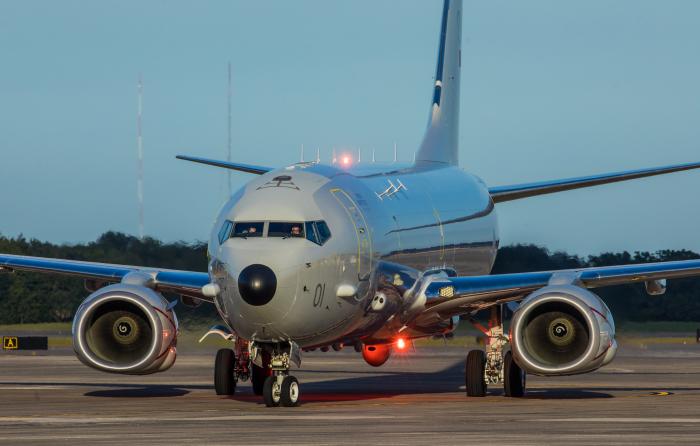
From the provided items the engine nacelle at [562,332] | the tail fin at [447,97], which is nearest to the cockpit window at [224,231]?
the engine nacelle at [562,332]

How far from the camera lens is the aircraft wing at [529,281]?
27688mm

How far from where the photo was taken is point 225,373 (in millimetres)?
28531

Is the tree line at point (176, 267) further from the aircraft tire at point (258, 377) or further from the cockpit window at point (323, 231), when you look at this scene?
the cockpit window at point (323, 231)

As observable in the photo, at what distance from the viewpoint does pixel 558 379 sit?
3550 cm

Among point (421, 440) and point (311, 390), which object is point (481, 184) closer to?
point (311, 390)

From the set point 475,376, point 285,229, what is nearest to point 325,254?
point 285,229

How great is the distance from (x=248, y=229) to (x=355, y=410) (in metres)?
3.35

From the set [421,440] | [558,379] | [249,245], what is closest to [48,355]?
[558,379]

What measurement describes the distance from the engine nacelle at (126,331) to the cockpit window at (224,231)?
3.06m

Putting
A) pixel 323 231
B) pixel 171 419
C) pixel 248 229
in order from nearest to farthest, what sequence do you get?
pixel 171 419 → pixel 248 229 → pixel 323 231

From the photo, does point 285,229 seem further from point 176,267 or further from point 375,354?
point 176,267

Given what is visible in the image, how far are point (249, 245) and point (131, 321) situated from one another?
181 inches

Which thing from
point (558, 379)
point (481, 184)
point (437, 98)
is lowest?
point (558, 379)

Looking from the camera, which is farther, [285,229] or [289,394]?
[289,394]
